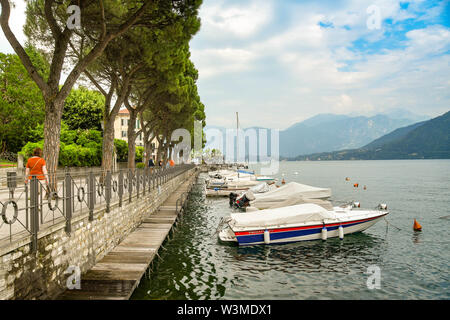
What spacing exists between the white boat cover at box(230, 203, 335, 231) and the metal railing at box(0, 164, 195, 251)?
16.4ft

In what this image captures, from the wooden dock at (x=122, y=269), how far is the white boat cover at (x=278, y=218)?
3494mm

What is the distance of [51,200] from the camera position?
7.74 m

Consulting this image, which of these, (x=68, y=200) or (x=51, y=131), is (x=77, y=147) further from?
(x=68, y=200)

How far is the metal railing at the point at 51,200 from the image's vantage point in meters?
5.84

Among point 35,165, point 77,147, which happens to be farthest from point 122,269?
point 77,147

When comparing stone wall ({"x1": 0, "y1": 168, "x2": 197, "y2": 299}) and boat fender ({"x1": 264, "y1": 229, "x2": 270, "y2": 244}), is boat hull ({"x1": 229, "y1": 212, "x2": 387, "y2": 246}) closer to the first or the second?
boat fender ({"x1": 264, "y1": 229, "x2": 270, "y2": 244})

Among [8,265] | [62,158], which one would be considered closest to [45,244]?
[8,265]

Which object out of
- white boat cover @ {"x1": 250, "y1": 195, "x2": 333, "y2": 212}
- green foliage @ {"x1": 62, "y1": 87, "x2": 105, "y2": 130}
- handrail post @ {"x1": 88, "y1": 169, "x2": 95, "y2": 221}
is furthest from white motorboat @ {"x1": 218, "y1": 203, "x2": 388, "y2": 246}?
green foliage @ {"x1": 62, "y1": 87, "x2": 105, "y2": 130}

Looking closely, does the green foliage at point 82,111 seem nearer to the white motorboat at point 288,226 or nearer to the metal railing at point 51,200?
the metal railing at point 51,200

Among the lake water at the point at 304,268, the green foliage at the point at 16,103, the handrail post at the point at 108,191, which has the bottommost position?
the lake water at the point at 304,268

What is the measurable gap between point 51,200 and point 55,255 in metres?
1.59

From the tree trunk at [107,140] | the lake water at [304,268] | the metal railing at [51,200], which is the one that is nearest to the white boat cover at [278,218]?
the lake water at [304,268]

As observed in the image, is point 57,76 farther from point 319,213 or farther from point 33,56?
point 33,56
